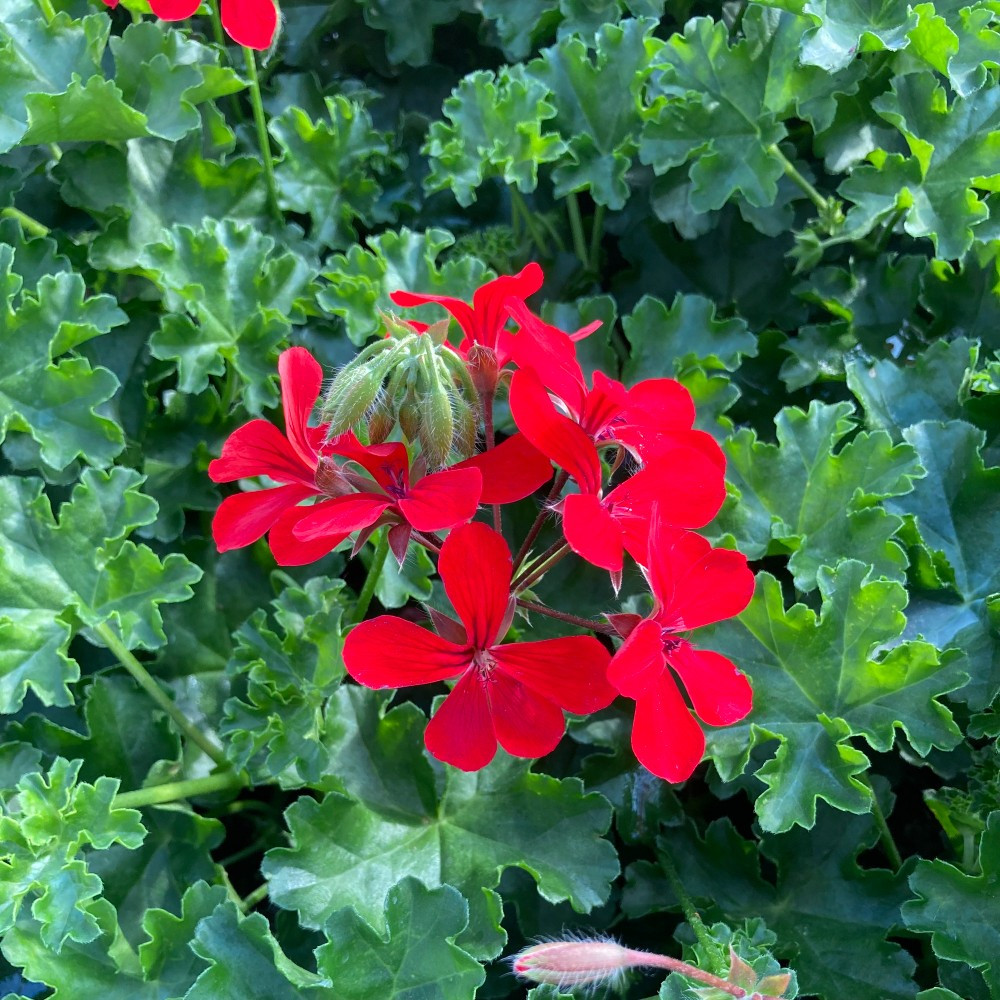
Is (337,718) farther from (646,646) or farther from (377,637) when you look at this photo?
(646,646)

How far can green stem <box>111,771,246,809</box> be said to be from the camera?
1.67 meters

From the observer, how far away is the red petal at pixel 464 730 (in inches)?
47.2

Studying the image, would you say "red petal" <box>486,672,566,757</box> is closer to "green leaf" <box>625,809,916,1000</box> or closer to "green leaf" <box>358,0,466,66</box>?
"green leaf" <box>625,809,916,1000</box>

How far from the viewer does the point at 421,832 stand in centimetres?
170

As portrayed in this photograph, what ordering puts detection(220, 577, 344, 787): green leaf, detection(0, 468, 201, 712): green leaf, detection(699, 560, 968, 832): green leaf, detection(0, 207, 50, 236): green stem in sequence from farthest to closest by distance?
1. detection(0, 207, 50, 236): green stem
2. detection(0, 468, 201, 712): green leaf
3. detection(220, 577, 344, 787): green leaf
4. detection(699, 560, 968, 832): green leaf

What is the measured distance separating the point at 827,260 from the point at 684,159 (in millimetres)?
396

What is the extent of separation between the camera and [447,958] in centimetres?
140

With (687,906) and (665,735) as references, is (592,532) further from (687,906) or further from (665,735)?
(687,906)

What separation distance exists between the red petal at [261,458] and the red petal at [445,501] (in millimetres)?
206

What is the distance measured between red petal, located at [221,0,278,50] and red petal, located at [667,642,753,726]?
112cm

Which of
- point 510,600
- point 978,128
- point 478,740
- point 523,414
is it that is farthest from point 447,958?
point 978,128

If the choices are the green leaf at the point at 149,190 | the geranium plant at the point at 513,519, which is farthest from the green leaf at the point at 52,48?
the green leaf at the point at 149,190

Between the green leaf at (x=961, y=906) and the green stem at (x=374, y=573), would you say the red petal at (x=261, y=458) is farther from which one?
the green leaf at (x=961, y=906)

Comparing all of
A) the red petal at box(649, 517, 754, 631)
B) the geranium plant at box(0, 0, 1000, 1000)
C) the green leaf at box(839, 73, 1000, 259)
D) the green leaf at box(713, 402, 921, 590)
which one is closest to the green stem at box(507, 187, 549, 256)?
the geranium plant at box(0, 0, 1000, 1000)
